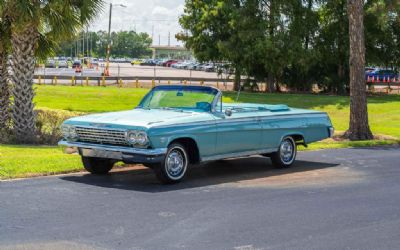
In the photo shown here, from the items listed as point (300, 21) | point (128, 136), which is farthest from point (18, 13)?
point (300, 21)

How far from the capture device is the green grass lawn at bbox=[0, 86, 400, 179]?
11539 millimetres

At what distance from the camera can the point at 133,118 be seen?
34.0 ft

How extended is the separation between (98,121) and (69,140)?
2.33 feet

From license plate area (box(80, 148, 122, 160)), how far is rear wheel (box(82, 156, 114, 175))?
0.58 meters

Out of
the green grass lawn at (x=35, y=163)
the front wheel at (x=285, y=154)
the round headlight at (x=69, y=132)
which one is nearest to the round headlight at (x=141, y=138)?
the round headlight at (x=69, y=132)

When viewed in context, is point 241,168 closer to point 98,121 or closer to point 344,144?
point 98,121

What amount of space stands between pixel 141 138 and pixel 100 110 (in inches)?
763

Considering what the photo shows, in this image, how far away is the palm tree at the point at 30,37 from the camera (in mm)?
16219

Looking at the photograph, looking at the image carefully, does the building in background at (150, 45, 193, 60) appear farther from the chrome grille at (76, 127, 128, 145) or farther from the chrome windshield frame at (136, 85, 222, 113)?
the chrome grille at (76, 127, 128, 145)

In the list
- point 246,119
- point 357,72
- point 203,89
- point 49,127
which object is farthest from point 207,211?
point 357,72

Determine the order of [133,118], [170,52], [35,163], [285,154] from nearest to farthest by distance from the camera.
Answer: [133,118]
[35,163]
[285,154]
[170,52]

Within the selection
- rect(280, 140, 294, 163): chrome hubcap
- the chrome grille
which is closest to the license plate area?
the chrome grille

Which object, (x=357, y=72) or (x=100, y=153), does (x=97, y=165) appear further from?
(x=357, y=72)

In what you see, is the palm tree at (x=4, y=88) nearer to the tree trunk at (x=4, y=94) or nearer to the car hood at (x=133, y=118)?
the tree trunk at (x=4, y=94)
